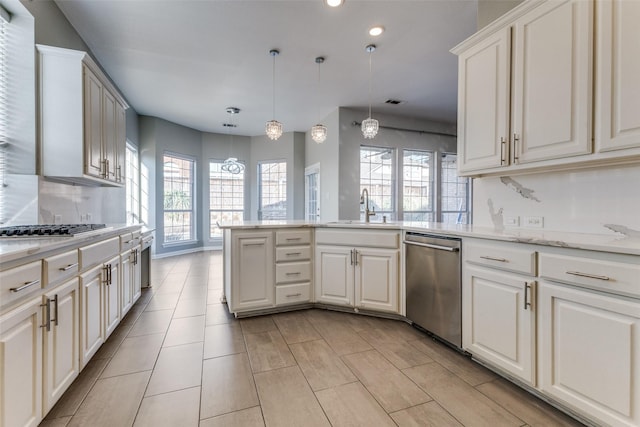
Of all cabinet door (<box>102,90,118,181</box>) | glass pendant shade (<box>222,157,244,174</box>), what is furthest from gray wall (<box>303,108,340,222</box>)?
cabinet door (<box>102,90,118,181</box>)

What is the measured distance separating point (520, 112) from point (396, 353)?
1.89 metres

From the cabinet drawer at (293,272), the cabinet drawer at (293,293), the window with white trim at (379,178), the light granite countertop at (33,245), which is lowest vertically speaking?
the cabinet drawer at (293,293)

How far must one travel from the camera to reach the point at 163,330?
2.49m

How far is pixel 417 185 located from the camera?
20.0 ft

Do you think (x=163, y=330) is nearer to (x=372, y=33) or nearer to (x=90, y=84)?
(x=90, y=84)

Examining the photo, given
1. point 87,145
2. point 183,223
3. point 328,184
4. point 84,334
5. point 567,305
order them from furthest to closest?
point 183,223, point 328,184, point 87,145, point 84,334, point 567,305

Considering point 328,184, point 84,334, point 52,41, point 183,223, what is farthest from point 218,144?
point 84,334

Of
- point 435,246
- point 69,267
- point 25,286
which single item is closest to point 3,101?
point 69,267

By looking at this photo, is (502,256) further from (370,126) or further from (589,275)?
(370,126)

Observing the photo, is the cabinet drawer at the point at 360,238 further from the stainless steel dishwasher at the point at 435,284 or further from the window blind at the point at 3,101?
the window blind at the point at 3,101

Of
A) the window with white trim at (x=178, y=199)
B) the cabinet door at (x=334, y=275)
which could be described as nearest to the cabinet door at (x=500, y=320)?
the cabinet door at (x=334, y=275)

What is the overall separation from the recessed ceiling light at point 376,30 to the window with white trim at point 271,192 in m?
4.57

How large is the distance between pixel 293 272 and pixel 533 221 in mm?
2063

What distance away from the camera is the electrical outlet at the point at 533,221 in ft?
7.04
